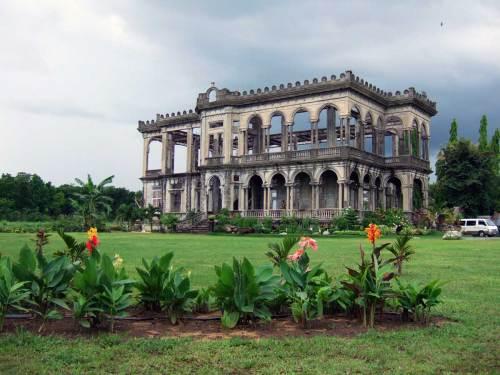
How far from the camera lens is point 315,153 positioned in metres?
37.5

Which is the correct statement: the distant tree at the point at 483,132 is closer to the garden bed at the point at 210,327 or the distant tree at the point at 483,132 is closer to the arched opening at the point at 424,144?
the arched opening at the point at 424,144

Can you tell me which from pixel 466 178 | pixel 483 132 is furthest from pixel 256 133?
pixel 483 132

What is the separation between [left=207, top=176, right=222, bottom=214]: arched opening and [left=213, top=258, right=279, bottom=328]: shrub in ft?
121

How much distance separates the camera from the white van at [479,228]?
36125mm

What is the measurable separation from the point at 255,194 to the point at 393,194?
1109 cm

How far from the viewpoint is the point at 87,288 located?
5676 mm

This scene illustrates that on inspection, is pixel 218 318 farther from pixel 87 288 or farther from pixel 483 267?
pixel 483 267

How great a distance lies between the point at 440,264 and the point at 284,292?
8.76 m

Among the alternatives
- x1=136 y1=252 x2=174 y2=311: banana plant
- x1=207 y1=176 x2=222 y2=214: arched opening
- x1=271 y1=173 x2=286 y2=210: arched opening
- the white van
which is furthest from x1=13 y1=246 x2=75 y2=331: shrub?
x1=207 y1=176 x2=222 y2=214: arched opening

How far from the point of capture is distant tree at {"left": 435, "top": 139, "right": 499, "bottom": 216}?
40.4 metres

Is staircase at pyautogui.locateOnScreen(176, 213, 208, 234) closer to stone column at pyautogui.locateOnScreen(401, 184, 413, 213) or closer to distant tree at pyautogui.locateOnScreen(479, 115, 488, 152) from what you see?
stone column at pyautogui.locateOnScreen(401, 184, 413, 213)

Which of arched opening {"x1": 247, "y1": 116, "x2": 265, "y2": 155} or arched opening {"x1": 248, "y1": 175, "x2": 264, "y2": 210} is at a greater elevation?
arched opening {"x1": 247, "y1": 116, "x2": 265, "y2": 155}

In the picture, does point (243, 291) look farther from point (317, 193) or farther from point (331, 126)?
point (331, 126)

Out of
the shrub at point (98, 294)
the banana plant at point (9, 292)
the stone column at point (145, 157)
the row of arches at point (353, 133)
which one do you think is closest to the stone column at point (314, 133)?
the row of arches at point (353, 133)
